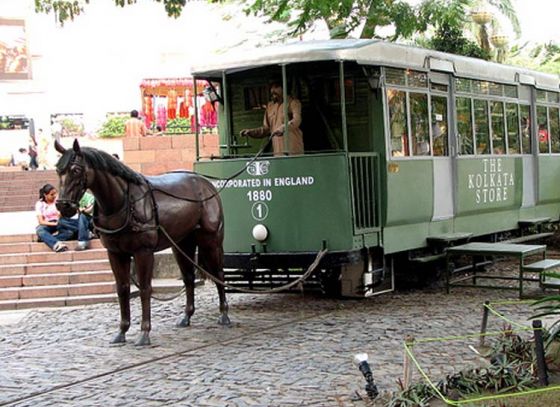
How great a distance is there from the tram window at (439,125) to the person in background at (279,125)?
88.6 inches

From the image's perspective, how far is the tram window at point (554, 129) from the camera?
16453 mm

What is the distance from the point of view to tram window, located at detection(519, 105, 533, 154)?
15.2m

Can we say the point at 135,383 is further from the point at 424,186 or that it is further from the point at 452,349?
the point at 424,186

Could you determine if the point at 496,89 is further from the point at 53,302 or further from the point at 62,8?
the point at 53,302

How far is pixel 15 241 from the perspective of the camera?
14164 mm

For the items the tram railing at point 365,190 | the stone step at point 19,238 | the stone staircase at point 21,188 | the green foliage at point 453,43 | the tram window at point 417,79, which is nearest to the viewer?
the tram railing at point 365,190

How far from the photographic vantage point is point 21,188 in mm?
26531

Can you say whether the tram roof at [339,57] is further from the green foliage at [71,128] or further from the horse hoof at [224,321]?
the green foliage at [71,128]

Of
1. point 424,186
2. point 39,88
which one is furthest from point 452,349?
point 39,88

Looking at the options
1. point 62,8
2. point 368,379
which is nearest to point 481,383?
point 368,379

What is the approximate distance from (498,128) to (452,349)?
671 centimetres

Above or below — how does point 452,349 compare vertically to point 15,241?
below

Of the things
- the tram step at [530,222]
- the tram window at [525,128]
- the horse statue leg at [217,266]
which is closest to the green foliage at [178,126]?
the tram window at [525,128]

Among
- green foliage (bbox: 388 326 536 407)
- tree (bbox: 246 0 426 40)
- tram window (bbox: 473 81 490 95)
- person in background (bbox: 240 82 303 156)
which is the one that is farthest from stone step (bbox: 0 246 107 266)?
green foliage (bbox: 388 326 536 407)
